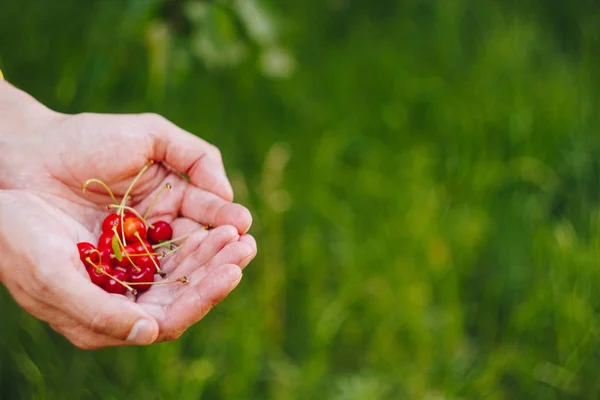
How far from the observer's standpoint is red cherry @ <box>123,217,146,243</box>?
1798 millimetres

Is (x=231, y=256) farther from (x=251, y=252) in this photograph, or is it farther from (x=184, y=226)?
(x=184, y=226)

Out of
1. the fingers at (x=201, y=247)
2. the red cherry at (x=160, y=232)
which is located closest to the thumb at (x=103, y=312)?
the fingers at (x=201, y=247)

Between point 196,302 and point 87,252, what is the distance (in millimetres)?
349

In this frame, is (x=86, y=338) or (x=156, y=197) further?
(x=156, y=197)

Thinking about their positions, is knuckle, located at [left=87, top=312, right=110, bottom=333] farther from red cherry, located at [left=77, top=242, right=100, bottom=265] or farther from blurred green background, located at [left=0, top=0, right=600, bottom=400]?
blurred green background, located at [left=0, top=0, right=600, bottom=400]

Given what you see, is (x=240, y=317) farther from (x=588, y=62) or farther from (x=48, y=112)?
(x=588, y=62)

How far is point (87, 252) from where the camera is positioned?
166cm

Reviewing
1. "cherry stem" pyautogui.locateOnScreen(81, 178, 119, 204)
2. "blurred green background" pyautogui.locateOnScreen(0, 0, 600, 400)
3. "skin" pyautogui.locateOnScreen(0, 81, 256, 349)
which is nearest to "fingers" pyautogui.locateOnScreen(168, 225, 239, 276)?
"skin" pyautogui.locateOnScreen(0, 81, 256, 349)

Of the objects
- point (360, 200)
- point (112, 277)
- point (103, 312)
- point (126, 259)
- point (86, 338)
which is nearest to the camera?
point (103, 312)

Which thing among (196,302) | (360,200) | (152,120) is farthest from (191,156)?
(360,200)

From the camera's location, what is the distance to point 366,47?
4062 millimetres

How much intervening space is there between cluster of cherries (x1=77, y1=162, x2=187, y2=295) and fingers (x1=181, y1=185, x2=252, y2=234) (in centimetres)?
7

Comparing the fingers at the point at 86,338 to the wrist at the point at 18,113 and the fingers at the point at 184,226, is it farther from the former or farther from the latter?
the wrist at the point at 18,113

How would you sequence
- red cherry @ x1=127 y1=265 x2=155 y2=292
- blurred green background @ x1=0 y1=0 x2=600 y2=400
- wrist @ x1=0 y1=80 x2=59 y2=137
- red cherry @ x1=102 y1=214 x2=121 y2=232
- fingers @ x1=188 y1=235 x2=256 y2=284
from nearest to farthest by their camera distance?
fingers @ x1=188 y1=235 x2=256 y2=284 < red cherry @ x1=127 y1=265 x2=155 y2=292 < red cherry @ x1=102 y1=214 x2=121 y2=232 < wrist @ x1=0 y1=80 x2=59 y2=137 < blurred green background @ x1=0 y1=0 x2=600 y2=400
